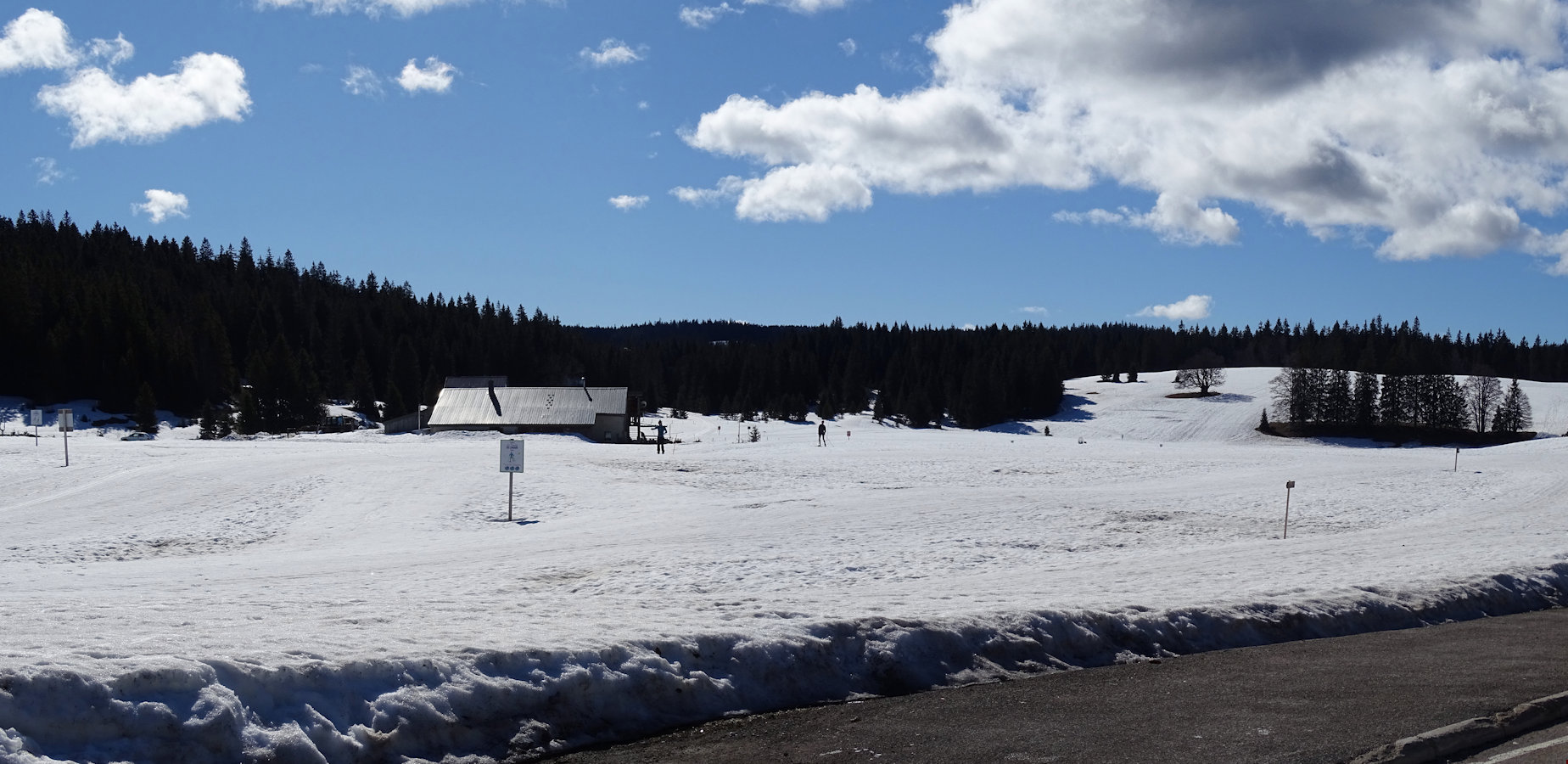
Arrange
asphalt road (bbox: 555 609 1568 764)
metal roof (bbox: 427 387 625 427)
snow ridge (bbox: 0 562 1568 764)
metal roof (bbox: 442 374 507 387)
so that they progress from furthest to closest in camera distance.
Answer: metal roof (bbox: 442 374 507 387) < metal roof (bbox: 427 387 625 427) < asphalt road (bbox: 555 609 1568 764) < snow ridge (bbox: 0 562 1568 764)

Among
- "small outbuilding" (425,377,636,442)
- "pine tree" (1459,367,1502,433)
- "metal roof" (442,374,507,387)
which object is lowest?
"small outbuilding" (425,377,636,442)

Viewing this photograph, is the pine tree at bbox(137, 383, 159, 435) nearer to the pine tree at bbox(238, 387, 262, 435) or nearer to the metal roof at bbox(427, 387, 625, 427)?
the pine tree at bbox(238, 387, 262, 435)

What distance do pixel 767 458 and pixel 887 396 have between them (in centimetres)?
8776

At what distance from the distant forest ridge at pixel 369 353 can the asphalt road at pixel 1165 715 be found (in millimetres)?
83966

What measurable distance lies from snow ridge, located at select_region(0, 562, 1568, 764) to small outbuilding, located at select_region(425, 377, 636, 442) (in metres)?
62.7

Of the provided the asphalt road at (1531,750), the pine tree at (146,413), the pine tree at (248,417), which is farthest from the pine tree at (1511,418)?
the pine tree at (146,413)

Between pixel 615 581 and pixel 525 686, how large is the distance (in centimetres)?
952

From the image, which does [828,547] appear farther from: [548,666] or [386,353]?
[386,353]

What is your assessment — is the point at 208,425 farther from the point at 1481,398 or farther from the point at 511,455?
the point at 1481,398

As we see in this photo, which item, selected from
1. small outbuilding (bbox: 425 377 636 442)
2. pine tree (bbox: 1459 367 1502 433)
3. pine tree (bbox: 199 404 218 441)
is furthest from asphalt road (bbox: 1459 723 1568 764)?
pine tree (bbox: 1459 367 1502 433)

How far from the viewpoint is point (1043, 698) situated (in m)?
9.08

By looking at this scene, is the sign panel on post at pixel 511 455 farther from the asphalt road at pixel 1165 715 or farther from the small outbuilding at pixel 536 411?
the small outbuilding at pixel 536 411

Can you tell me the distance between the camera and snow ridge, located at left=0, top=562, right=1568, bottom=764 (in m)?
6.50

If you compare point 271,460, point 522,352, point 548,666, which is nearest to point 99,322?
point 522,352
